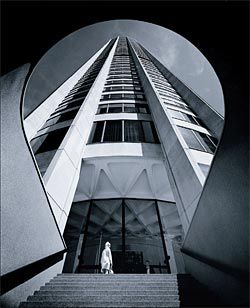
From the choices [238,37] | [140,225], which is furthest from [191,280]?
[140,225]

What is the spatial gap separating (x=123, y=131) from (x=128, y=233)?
10.2 meters

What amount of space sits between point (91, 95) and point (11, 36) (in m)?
13.4

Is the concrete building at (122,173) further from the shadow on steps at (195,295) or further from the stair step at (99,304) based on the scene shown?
the stair step at (99,304)

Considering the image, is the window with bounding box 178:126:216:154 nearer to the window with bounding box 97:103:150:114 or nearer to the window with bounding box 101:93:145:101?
the window with bounding box 97:103:150:114

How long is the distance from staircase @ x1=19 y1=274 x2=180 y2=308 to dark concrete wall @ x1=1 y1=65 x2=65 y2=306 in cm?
74

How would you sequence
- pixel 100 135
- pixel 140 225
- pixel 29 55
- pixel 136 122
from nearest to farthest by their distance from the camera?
pixel 29 55
pixel 100 135
pixel 136 122
pixel 140 225

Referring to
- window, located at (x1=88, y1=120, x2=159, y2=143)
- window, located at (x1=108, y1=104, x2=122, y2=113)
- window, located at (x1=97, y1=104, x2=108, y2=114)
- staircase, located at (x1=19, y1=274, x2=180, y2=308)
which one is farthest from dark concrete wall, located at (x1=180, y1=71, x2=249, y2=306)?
window, located at (x1=97, y1=104, x2=108, y2=114)

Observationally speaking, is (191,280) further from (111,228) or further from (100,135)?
(111,228)

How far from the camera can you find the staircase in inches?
126

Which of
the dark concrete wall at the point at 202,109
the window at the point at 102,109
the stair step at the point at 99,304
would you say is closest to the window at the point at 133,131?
the window at the point at 102,109

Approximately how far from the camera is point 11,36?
258 cm

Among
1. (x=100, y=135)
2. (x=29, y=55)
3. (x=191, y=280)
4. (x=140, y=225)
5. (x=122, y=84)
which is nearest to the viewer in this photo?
(x=29, y=55)

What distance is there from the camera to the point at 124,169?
1205cm

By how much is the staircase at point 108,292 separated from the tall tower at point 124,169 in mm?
3370
